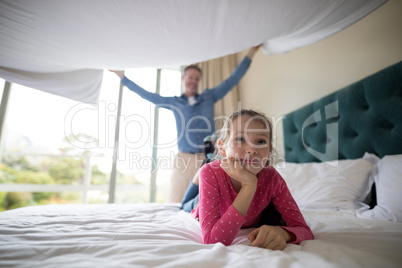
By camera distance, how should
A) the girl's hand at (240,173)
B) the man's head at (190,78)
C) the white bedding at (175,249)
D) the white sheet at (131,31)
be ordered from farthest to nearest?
the man's head at (190,78) < the white sheet at (131,31) < the girl's hand at (240,173) < the white bedding at (175,249)

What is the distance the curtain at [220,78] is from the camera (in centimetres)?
307

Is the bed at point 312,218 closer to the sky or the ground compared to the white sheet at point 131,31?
closer to the ground

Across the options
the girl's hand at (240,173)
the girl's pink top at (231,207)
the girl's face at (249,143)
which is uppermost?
the girl's face at (249,143)

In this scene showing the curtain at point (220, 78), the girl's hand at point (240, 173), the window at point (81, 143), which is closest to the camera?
the girl's hand at point (240, 173)

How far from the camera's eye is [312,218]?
94 cm

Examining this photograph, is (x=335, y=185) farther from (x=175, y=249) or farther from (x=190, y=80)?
(x=190, y=80)

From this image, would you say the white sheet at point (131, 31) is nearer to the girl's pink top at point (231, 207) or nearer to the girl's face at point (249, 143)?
the girl's face at point (249, 143)

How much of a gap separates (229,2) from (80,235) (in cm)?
108

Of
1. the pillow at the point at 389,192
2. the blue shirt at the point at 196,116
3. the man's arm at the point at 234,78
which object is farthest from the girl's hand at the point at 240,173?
the man's arm at the point at 234,78

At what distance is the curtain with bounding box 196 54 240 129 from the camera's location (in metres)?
3.07

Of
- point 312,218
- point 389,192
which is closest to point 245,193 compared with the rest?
point 312,218

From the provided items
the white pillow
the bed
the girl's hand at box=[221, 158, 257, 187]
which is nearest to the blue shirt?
the bed

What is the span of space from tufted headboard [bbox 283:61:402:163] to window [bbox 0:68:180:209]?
4.76 ft

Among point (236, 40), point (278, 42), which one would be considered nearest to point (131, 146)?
point (236, 40)
